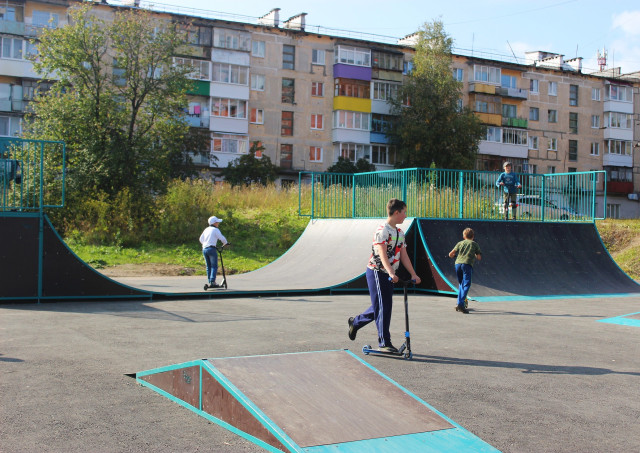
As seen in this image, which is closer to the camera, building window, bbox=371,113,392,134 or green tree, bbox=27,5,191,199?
green tree, bbox=27,5,191,199

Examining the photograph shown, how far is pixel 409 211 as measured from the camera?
18594mm

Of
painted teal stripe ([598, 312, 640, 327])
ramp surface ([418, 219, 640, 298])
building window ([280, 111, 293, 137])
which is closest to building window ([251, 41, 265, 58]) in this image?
building window ([280, 111, 293, 137])

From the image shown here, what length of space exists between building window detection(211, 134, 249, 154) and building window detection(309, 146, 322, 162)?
5656mm

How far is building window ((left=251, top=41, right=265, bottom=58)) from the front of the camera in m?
52.2

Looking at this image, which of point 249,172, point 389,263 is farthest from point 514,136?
point 389,263

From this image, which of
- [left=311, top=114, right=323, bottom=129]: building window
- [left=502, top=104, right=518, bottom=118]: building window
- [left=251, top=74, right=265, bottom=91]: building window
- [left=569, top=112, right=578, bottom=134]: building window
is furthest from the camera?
[left=569, top=112, right=578, bottom=134]: building window

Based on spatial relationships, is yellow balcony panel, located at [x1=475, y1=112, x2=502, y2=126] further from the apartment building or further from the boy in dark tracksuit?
the boy in dark tracksuit

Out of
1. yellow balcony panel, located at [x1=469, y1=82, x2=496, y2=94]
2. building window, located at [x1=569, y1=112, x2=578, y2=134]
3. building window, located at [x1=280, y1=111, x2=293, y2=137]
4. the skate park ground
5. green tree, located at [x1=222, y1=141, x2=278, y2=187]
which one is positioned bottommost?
the skate park ground

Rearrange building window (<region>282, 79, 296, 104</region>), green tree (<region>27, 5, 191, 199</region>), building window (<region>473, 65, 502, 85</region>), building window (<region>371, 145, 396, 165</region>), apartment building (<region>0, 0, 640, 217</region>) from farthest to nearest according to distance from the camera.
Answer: building window (<region>473, 65, 502, 85</region>) → building window (<region>371, 145, 396, 165</region>) → building window (<region>282, 79, 296, 104</region>) → apartment building (<region>0, 0, 640, 217</region>) → green tree (<region>27, 5, 191, 199</region>)

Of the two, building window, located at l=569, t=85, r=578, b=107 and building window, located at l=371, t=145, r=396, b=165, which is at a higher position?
building window, located at l=569, t=85, r=578, b=107

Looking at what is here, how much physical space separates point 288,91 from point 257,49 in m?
4.06

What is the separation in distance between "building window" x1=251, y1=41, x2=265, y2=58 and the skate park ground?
41256mm

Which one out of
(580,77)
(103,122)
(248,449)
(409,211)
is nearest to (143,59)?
(103,122)

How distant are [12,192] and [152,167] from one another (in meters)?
17.4
